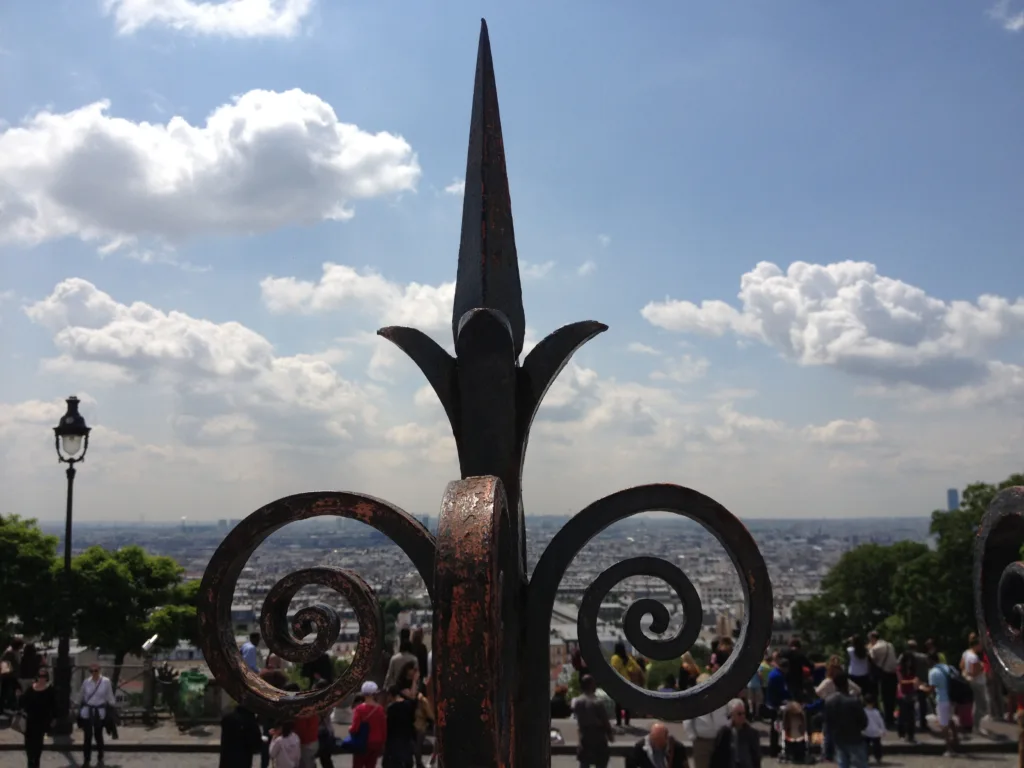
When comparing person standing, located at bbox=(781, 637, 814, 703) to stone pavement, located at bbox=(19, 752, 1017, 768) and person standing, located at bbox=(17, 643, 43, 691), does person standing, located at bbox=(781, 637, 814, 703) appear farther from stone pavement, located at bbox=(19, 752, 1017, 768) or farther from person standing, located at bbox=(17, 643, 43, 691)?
person standing, located at bbox=(17, 643, 43, 691)

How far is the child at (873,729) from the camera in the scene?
1079 centimetres

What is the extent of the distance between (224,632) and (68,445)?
1171 centimetres

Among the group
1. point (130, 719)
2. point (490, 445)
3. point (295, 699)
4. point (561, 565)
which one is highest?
point (490, 445)

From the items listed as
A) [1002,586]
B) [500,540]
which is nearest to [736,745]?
[1002,586]

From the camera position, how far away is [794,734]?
10734 mm

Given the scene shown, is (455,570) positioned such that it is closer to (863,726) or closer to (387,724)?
(387,724)

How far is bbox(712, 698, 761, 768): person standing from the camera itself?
28.8 ft

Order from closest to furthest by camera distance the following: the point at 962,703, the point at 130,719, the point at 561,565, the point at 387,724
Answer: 1. the point at 561,565
2. the point at 387,724
3. the point at 962,703
4. the point at 130,719

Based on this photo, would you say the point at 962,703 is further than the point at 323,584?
Yes

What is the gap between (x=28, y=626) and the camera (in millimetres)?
24453

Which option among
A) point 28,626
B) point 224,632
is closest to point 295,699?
point 224,632

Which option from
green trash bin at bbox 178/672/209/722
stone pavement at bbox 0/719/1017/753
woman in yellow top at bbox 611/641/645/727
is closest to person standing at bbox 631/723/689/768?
woman in yellow top at bbox 611/641/645/727

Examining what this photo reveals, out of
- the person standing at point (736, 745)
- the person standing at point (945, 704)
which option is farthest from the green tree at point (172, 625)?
the person standing at point (945, 704)

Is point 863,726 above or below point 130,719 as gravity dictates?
above
